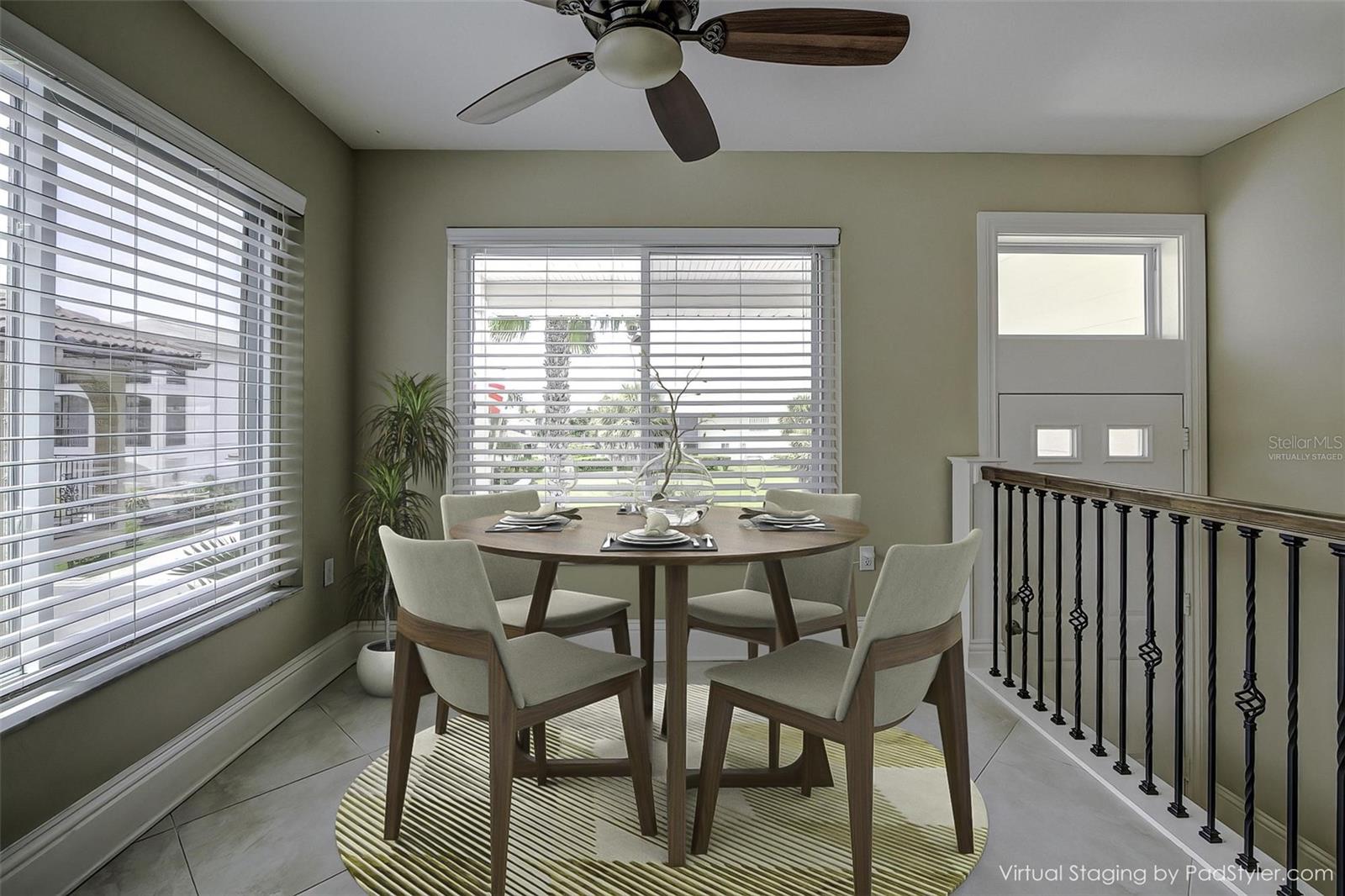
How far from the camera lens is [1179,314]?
11.6ft

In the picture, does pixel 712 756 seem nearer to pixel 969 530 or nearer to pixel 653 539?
pixel 653 539

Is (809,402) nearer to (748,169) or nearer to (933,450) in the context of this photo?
(933,450)

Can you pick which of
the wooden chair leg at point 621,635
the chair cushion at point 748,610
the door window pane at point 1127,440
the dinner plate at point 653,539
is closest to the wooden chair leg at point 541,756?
the wooden chair leg at point 621,635

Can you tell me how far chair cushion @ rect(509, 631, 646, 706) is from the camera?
66.9 inches

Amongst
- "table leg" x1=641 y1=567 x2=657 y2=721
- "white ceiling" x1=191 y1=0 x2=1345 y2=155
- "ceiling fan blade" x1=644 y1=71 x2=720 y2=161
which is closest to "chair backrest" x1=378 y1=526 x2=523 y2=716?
"table leg" x1=641 y1=567 x2=657 y2=721

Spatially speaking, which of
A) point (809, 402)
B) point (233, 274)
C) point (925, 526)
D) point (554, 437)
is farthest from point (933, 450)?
point (233, 274)

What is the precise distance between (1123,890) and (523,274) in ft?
10.5

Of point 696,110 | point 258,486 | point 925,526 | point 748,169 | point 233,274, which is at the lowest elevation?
point 925,526

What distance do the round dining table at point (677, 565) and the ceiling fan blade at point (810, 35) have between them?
1.25 meters

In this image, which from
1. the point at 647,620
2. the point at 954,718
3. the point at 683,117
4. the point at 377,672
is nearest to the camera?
the point at 954,718

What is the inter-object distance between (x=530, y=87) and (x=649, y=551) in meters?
1.30

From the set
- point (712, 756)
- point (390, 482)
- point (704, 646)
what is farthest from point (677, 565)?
point (704, 646)

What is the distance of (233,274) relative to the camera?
104 inches

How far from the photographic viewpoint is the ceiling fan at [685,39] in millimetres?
1661
